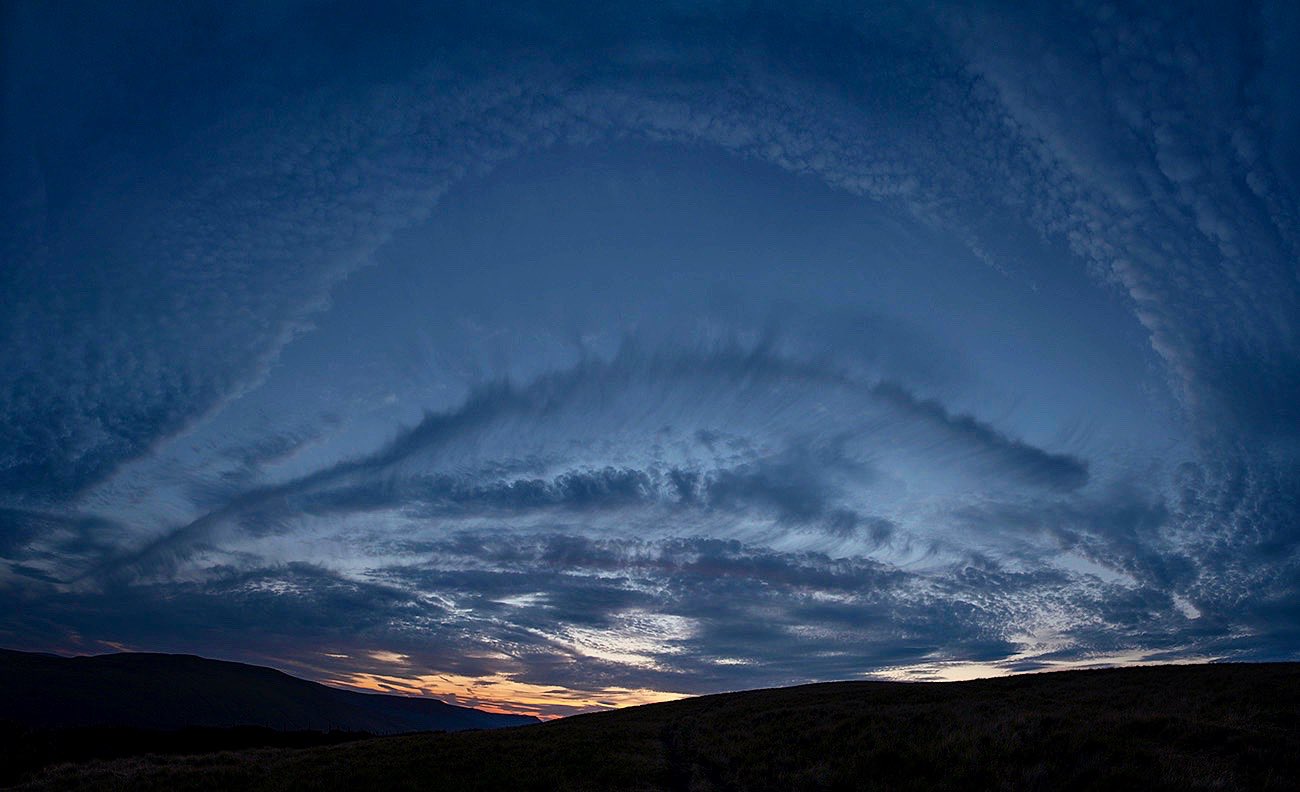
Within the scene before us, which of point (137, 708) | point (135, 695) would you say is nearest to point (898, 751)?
point (137, 708)

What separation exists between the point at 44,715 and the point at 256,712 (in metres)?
56.9

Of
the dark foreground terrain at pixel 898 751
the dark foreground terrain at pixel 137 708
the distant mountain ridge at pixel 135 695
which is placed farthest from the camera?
the distant mountain ridge at pixel 135 695

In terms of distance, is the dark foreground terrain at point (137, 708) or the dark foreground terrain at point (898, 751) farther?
the dark foreground terrain at point (137, 708)

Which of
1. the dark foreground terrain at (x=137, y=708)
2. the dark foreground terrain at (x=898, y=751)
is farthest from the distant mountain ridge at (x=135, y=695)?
the dark foreground terrain at (x=898, y=751)

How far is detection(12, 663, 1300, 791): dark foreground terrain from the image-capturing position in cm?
1380

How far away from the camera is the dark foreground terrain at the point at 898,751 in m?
13.8

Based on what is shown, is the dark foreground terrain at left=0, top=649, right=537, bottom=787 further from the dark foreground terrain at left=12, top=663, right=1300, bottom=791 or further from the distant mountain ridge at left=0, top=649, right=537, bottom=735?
the dark foreground terrain at left=12, top=663, right=1300, bottom=791

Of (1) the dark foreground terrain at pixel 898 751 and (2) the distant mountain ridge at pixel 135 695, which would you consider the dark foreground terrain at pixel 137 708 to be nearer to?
(2) the distant mountain ridge at pixel 135 695

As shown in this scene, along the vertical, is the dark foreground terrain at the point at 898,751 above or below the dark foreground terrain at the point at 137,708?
above

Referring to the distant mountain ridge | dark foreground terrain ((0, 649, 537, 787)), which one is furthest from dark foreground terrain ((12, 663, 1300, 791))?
the distant mountain ridge

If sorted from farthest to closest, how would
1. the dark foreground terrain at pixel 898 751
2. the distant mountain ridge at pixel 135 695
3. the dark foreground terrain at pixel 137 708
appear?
the distant mountain ridge at pixel 135 695 → the dark foreground terrain at pixel 137 708 → the dark foreground terrain at pixel 898 751

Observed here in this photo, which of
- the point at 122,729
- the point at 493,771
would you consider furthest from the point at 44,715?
the point at 493,771

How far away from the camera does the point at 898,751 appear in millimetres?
17781

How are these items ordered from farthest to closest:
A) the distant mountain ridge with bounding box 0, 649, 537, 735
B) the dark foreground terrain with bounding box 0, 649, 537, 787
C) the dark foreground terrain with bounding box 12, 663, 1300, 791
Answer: the distant mountain ridge with bounding box 0, 649, 537, 735 < the dark foreground terrain with bounding box 0, 649, 537, 787 < the dark foreground terrain with bounding box 12, 663, 1300, 791
